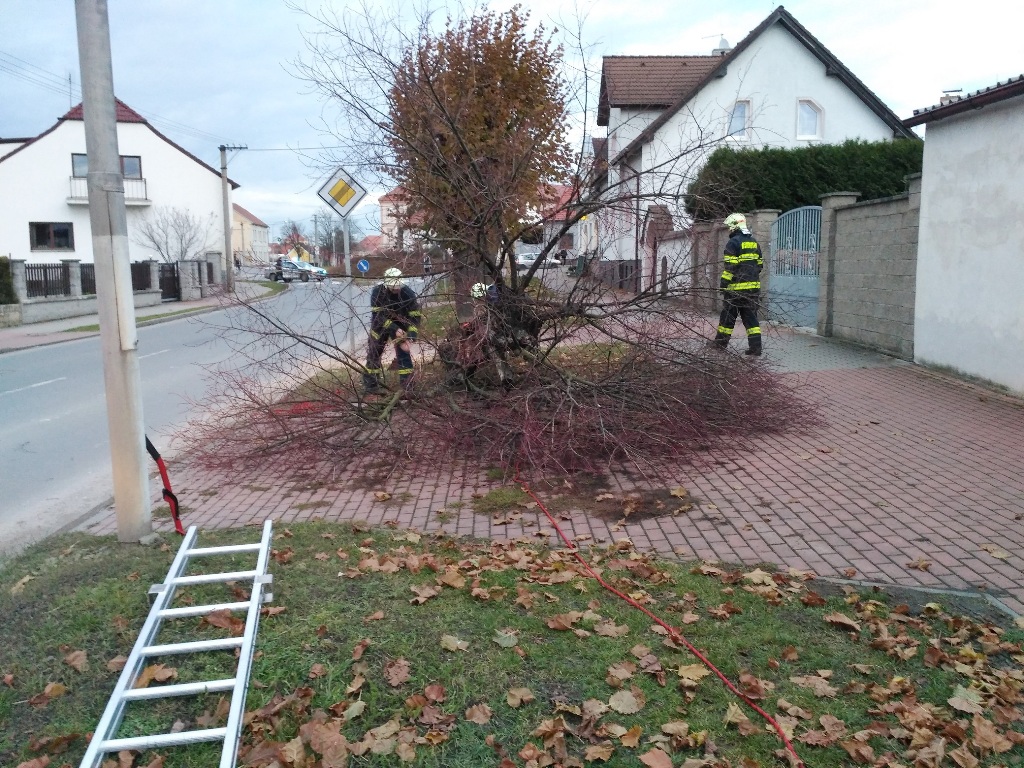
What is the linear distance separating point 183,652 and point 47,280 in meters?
29.6

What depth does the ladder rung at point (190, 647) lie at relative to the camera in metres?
3.76

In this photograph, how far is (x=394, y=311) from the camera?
338 inches

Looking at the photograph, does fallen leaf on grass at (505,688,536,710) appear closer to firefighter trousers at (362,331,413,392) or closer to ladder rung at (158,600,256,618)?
ladder rung at (158,600,256,618)

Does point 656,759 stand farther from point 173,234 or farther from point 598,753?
point 173,234

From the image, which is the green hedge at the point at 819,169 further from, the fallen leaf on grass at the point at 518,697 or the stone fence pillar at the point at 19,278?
the stone fence pillar at the point at 19,278

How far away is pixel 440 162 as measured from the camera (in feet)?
26.5

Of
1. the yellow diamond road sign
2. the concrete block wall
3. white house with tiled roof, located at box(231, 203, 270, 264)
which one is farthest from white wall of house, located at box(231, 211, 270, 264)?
the concrete block wall

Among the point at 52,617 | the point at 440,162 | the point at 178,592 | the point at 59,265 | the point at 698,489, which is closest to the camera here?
the point at 52,617

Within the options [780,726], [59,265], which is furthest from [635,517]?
[59,265]

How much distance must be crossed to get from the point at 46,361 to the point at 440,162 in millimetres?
13707

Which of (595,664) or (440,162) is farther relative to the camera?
(440,162)

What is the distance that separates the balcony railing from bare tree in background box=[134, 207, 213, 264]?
2.93ft

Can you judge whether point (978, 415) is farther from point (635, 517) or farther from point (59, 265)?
point (59, 265)

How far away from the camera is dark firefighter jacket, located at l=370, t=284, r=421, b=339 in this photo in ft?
27.7
